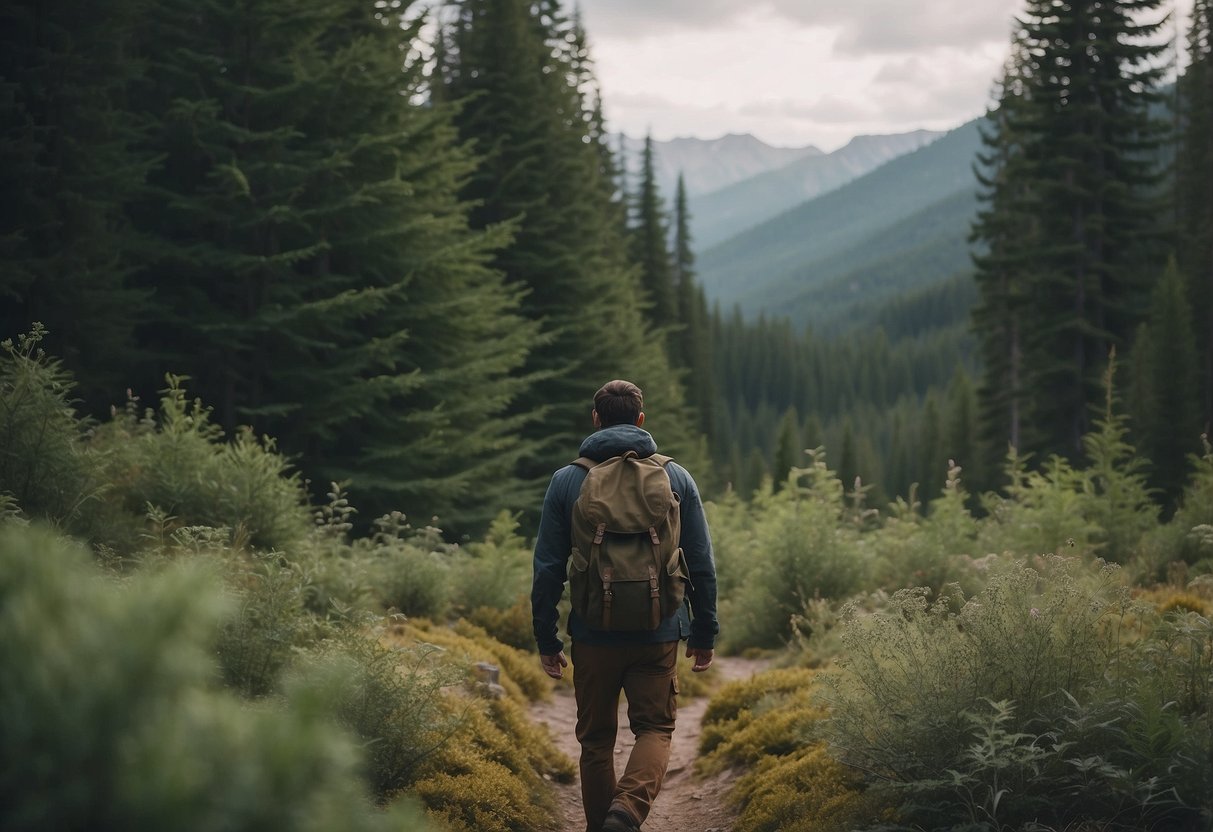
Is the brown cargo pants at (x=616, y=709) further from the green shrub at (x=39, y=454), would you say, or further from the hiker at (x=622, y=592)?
the green shrub at (x=39, y=454)

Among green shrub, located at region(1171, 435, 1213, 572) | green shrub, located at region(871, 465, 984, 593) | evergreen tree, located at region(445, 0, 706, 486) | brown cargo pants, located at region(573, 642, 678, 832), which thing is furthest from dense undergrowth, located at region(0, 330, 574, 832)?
evergreen tree, located at region(445, 0, 706, 486)

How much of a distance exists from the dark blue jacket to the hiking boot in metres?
0.77

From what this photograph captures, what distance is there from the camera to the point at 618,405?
4910mm

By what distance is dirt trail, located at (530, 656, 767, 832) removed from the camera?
5.94m

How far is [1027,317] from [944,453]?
114ft

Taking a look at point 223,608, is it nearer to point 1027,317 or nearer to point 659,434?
point 659,434

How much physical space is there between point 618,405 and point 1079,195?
26717mm

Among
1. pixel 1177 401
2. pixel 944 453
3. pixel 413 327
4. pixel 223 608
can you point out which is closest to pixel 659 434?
pixel 413 327

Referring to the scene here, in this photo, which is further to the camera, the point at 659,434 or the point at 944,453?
the point at 944,453

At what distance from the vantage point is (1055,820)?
3.89m

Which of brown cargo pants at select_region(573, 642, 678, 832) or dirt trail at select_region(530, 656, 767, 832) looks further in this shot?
dirt trail at select_region(530, 656, 767, 832)

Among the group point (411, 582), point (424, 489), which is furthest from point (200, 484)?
point (424, 489)

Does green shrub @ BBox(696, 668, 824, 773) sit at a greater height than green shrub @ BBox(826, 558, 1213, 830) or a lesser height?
lesser

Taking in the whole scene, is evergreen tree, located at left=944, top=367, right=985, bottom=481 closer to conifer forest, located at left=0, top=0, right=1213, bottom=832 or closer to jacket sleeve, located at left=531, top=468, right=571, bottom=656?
conifer forest, located at left=0, top=0, right=1213, bottom=832
